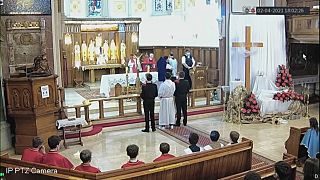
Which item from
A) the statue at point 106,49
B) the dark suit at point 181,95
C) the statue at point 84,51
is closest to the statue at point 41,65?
the dark suit at point 181,95

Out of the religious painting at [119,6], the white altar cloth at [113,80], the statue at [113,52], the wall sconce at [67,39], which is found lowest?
the white altar cloth at [113,80]

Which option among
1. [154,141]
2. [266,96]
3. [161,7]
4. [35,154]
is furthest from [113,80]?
[35,154]

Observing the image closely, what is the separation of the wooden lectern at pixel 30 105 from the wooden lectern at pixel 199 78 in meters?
5.74

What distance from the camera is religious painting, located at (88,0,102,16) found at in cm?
1803

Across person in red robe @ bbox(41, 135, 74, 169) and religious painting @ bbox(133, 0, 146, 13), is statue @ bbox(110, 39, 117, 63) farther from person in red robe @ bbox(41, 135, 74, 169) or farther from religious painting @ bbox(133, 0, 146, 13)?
person in red robe @ bbox(41, 135, 74, 169)

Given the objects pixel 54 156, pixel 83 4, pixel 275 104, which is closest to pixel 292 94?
pixel 275 104

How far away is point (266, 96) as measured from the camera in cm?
1119

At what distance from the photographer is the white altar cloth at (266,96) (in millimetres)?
10844

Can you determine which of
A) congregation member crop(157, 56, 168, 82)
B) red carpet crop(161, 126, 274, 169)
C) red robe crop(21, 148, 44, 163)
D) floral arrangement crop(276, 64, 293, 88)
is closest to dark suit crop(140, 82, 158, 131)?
red carpet crop(161, 126, 274, 169)

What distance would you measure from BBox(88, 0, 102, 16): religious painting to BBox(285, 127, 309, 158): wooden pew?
41.7ft

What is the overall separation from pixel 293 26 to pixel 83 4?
9.97 metres

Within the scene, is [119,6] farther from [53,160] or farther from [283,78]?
[53,160]

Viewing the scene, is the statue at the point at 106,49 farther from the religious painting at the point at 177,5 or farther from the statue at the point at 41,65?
the statue at the point at 41,65

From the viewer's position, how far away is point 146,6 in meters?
18.4
